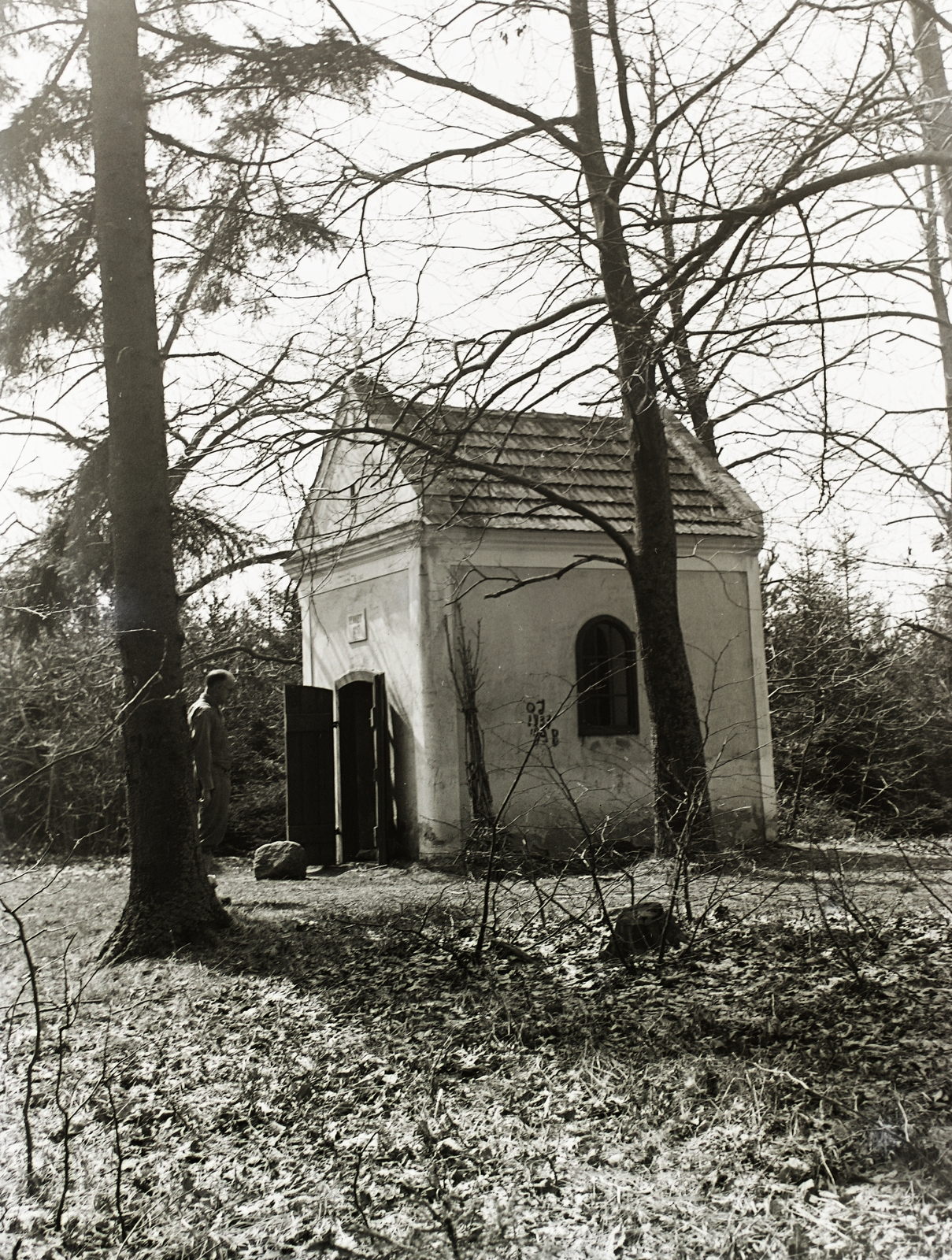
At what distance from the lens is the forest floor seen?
394 centimetres

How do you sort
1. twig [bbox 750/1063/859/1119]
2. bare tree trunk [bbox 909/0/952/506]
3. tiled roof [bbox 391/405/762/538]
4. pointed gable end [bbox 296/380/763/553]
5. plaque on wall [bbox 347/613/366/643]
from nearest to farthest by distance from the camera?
1. twig [bbox 750/1063/859/1119]
2. bare tree trunk [bbox 909/0/952/506]
3. pointed gable end [bbox 296/380/763/553]
4. tiled roof [bbox 391/405/762/538]
5. plaque on wall [bbox 347/613/366/643]

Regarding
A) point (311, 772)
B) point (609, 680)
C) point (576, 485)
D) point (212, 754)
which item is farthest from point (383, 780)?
point (576, 485)

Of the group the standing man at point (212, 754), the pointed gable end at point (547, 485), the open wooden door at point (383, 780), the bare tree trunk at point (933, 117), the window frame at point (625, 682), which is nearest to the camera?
the bare tree trunk at point (933, 117)

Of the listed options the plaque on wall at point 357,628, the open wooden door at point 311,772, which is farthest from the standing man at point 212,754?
the plaque on wall at point 357,628

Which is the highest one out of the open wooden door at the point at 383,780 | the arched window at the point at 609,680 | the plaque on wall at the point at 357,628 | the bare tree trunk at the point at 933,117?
the bare tree trunk at the point at 933,117

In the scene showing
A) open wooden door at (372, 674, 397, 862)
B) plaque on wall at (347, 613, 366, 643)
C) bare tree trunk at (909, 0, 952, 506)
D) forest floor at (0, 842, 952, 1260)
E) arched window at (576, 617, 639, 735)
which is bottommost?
forest floor at (0, 842, 952, 1260)

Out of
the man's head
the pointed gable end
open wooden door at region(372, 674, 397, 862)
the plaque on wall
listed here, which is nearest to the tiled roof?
the pointed gable end

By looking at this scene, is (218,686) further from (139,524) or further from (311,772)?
(139,524)

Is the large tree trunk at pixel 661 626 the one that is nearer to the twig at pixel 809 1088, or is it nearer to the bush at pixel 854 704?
the bush at pixel 854 704

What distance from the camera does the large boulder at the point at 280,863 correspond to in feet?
45.8

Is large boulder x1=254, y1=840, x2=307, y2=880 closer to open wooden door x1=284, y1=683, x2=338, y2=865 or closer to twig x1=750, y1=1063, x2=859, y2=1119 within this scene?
open wooden door x1=284, y1=683, x2=338, y2=865

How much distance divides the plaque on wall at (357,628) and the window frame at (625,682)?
2.83m

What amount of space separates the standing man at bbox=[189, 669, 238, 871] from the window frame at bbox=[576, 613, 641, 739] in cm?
435

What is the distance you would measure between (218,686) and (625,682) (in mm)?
5178
